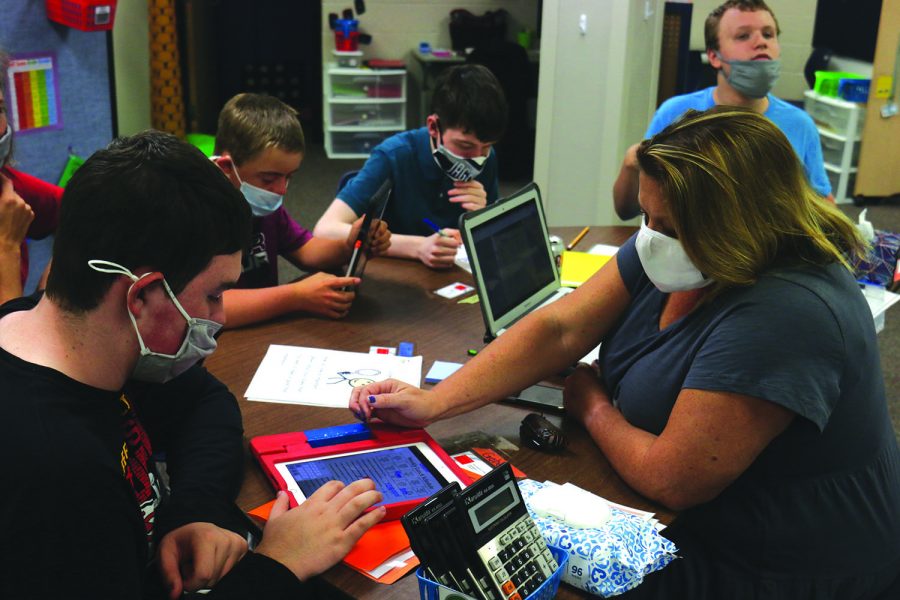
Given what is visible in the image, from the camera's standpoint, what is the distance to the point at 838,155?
5.80 metres

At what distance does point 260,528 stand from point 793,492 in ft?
2.63

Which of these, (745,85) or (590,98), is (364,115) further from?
(745,85)

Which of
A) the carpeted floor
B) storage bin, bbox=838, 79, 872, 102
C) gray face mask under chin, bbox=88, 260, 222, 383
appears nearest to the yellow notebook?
gray face mask under chin, bbox=88, 260, 222, 383

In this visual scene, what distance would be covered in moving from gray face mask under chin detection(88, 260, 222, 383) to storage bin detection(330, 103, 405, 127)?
5.36m

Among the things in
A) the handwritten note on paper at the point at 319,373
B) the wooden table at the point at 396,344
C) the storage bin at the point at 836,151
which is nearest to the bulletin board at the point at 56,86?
the wooden table at the point at 396,344

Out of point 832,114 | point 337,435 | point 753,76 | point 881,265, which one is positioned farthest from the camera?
point 832,114

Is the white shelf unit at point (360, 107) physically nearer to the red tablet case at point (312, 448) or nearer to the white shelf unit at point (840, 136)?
the white shelf unit at point (840, 136)

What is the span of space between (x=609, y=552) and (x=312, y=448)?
0.55 metres

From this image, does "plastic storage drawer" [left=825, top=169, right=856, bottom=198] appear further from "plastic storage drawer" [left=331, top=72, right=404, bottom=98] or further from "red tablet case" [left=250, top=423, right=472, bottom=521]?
"red tablet case" [left=250, top=423, right=472, bottom=521]

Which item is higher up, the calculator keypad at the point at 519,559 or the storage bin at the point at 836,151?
the calculator keypad at the point at 519,559

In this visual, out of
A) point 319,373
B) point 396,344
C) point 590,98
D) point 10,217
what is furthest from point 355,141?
point 319,373

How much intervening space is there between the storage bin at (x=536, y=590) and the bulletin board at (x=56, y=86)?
2.56 meters

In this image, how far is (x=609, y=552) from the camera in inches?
44.9

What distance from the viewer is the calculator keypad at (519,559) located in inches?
40.5
